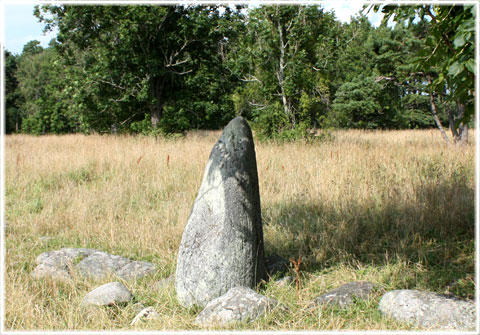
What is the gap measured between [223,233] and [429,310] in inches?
67.7

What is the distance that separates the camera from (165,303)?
128 inches

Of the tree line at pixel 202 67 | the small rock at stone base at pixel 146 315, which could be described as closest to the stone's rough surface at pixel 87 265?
the small rock at stone base at pixel 146 315

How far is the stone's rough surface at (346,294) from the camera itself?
3160 mm

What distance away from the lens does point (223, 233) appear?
3.31 m

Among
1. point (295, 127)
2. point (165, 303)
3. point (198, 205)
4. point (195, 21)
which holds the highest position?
point (195, 21)

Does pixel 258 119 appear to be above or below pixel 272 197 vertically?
above

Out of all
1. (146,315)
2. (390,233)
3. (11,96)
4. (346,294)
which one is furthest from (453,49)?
(11,96)

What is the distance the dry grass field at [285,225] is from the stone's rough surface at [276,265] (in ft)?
0.67

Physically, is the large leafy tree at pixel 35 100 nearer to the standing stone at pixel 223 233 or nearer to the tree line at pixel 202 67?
the tree line at pixel 202 67

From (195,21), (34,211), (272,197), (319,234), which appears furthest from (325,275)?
(195,21)

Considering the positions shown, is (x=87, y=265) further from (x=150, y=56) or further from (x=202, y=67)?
(x=202, y=67)

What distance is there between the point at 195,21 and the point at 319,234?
11495 mm

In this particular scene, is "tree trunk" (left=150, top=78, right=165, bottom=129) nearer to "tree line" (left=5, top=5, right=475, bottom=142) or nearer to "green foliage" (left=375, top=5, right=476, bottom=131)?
"tree line" (left=5, top=5, right=475, bottom=142)

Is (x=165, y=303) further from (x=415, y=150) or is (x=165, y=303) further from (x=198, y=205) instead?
(x=415, y=150)
